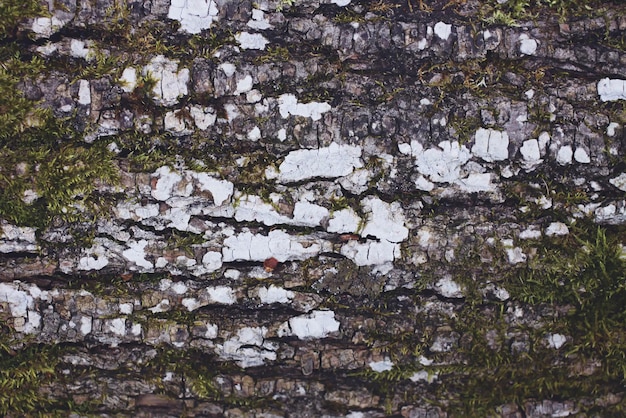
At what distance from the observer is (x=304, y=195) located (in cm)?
208

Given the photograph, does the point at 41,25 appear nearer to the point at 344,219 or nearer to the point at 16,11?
the point at 16,11

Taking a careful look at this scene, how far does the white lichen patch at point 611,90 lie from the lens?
211 centimetres

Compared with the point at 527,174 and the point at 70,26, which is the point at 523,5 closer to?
the point at 527,174

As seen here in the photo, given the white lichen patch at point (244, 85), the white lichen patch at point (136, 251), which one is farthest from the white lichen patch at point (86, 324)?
the white lichen patch at point (244, 85)

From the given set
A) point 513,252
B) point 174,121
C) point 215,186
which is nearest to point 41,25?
point 174,121

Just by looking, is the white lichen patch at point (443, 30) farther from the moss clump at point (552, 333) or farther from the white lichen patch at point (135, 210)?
the white lichen patch at point (135, 210)

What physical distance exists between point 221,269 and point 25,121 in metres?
0.94

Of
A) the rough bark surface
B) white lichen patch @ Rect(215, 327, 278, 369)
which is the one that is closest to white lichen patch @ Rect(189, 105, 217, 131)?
the rough bark surface

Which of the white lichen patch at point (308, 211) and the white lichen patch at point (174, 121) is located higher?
the white lichen patch at point (174, 121)

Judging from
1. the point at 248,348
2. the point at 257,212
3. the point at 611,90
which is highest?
the point at 611,90

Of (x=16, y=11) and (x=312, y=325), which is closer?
(x=16, y=11)

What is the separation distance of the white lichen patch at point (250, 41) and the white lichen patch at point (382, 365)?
53.0 inches

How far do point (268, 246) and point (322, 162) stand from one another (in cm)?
39

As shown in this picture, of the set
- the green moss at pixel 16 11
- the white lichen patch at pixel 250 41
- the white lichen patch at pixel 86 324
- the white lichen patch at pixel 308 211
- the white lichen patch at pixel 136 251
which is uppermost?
the green moss at pixel 16 11
